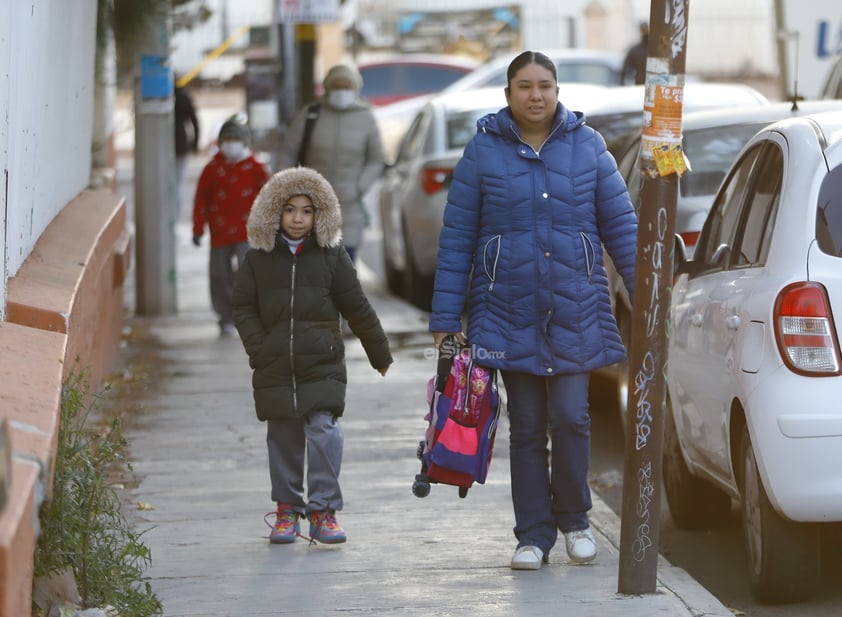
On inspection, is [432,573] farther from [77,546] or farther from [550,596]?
[77,546]

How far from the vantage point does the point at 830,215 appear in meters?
6.06

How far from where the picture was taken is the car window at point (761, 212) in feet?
20.9

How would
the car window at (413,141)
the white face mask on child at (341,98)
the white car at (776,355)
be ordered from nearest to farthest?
the white car at (776,355), the white face mask on child at (341,98), the car window at (413,141)

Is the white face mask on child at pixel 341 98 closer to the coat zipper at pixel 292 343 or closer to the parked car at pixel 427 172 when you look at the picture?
the parked car at pixel 427 172

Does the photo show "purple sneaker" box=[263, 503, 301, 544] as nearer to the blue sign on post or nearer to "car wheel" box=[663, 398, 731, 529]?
"car wheel" box=[663, 398, 731, 529]

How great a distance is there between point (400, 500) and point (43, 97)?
2304 millimetres

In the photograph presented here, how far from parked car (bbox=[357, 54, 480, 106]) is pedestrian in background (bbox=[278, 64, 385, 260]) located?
1671 cm

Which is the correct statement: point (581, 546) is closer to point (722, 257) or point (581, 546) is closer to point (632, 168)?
point (722, 257)

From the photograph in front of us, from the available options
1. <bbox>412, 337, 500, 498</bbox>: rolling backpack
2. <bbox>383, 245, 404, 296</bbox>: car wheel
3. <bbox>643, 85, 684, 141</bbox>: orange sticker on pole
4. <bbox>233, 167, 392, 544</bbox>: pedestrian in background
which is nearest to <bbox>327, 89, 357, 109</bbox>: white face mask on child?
<bbox>383, 245, 404, 296</bbox>: car wheel

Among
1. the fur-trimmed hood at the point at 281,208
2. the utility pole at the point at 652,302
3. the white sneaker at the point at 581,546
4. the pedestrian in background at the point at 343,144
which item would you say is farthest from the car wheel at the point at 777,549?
the pedestrian in background at the point at 343,144

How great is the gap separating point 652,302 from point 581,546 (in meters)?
1.05

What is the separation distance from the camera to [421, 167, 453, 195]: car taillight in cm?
1400

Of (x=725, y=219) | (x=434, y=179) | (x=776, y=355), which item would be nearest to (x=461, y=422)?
(x=776, y=355)

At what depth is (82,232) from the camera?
9227 mm
